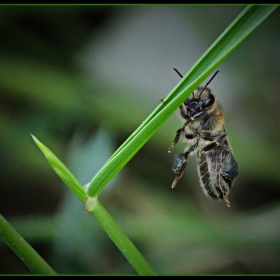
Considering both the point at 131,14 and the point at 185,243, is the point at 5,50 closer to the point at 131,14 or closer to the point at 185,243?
the point at 131,14

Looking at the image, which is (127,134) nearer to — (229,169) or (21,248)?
(229,169)

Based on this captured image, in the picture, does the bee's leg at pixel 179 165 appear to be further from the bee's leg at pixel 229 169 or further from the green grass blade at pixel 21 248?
the green grass blade at pixel 21 248

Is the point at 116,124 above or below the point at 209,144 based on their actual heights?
below

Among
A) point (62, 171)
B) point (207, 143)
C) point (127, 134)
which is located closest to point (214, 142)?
point (207, 143)

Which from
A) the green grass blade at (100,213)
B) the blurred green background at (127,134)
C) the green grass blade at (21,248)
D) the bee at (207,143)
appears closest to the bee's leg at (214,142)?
the bee at (207,143)

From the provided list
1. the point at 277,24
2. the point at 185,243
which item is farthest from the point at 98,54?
the point at 185,243

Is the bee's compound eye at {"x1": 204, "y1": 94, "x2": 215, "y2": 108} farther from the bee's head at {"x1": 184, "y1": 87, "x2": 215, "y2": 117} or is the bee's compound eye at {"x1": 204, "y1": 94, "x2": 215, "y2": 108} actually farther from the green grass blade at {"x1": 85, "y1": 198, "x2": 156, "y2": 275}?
the green grass blade at {"x1": 85, "y1": 198, "x2": 156, "y2": 275}
